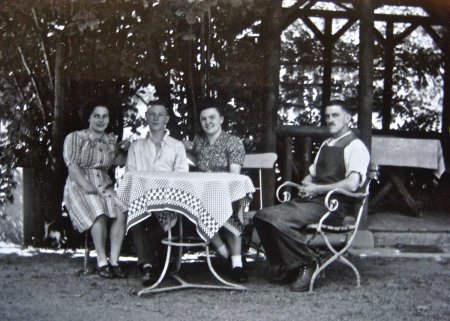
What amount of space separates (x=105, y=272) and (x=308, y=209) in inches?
67.8

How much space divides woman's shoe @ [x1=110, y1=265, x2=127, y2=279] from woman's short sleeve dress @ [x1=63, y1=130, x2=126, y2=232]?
0.39 metres

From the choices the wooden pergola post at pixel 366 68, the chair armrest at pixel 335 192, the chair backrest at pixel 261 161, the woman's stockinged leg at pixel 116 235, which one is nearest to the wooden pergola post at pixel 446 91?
the wooden pergola post at pixel 366 68

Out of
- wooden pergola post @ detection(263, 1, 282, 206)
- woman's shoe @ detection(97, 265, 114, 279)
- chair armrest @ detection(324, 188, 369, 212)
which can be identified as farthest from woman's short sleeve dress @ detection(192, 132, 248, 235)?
wooden pergola post @ detection(263, 1, 282, 206)

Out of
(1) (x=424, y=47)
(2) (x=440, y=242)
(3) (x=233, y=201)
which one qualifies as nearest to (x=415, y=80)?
(1) (x=424, y=47)

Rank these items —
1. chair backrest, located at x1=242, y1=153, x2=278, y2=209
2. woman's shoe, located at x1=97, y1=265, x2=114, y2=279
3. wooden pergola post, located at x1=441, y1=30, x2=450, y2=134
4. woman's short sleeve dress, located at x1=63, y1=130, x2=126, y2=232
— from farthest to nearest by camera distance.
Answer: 1. wooden pergola post, located at x1=441, y1=30, x2=450, y2=134
2. chair backrest, located at x1=242, y1=153, x2=278, y2=209
3. woman's short sleeve dress, located at x1=63, y1=130, x2=126, y2=232
4. woman's shoe, located at x1=97, y1=265, x2=114, y2=279

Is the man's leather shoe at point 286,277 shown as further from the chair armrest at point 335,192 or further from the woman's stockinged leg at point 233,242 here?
the chair armrest at point 335,192

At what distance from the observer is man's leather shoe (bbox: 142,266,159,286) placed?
5496 mm

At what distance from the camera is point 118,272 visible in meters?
5.89

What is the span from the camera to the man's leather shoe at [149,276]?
18.0 feet

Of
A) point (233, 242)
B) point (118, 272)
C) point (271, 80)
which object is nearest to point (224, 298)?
point (233, 242)

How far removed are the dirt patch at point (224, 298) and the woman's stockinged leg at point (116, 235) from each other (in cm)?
20

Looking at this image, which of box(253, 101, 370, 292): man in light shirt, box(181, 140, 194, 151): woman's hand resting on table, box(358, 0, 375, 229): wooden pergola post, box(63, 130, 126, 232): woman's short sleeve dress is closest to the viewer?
box(253, 101, 370, 292): man in light shirt

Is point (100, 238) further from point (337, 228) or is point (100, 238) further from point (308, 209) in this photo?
point (337, 228)

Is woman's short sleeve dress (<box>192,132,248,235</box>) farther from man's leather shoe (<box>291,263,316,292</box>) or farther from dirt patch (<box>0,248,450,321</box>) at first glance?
man's leather shoe (<box>291,263,316,292</box>)
